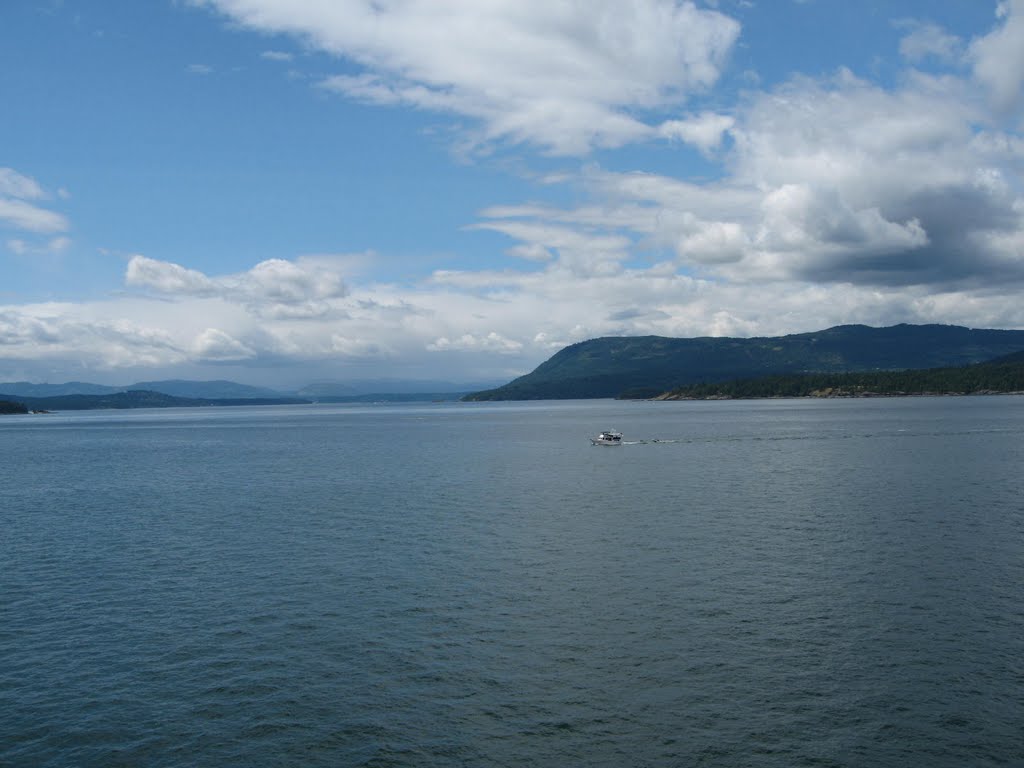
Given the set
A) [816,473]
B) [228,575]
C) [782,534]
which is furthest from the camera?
[816,473]

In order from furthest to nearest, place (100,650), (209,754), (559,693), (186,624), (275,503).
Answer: (275,503)
(186,624)
(100,650)
(559,693)
(209,754)

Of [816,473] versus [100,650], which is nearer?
[100,650]

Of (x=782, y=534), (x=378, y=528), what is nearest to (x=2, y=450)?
(x=378, y=528)

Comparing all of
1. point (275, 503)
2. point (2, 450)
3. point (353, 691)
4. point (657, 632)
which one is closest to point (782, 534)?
point (657, 632)

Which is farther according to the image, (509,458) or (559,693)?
(509,458)

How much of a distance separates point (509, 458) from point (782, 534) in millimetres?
75648

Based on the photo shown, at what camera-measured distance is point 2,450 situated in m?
185

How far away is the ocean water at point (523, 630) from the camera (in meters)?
27.2

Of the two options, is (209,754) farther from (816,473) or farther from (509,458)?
(509,458)

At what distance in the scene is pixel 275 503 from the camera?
3231 inches

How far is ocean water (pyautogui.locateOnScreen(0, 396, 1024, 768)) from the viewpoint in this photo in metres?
27.2

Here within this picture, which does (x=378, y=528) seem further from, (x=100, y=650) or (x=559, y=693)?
(x=559, y=693)

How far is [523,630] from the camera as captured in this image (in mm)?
37875

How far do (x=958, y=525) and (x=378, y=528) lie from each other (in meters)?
48.7
